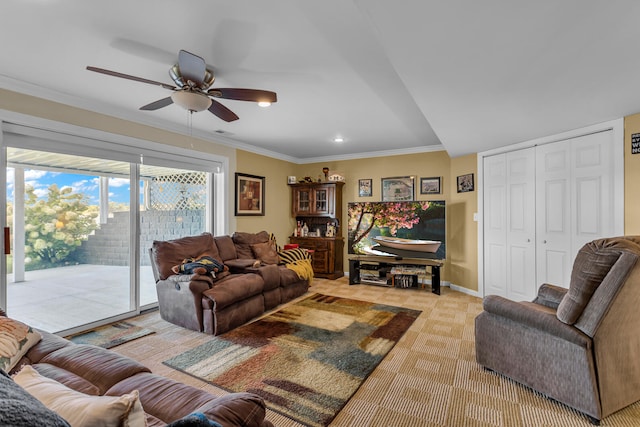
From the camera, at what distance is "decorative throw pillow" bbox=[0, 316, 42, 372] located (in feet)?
4.45

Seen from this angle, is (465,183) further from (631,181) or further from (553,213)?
(631,181)

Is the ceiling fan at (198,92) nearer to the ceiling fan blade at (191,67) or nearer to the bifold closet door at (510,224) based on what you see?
the ceiling fan blade at (191,67)

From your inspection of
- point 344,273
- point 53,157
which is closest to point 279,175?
point 344,273

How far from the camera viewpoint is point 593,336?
1817 millimetres

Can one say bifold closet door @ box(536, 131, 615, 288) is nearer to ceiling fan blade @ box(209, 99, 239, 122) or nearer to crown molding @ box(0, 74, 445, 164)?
crown molding @ box(0, 74, 445, 164)

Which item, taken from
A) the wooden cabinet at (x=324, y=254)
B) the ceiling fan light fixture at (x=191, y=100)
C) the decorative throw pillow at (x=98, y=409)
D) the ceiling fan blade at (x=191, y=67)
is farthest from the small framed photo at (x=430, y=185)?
the decorative throw pillow at (x=98, y=409)

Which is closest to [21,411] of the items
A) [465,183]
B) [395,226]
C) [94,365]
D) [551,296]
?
[94,365]

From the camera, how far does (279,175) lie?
20.2 ft

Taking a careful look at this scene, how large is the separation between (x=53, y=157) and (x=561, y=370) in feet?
15.4

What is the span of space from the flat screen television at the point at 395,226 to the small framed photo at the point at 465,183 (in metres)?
0.47

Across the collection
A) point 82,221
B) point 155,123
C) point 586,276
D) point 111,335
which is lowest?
point 111,335

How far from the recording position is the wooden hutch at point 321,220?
586 cm

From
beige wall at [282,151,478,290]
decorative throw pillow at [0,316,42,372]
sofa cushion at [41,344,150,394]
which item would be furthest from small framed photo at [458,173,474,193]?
decorative throw pillow at [0,316,42,372]

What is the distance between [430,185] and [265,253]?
305 cm
